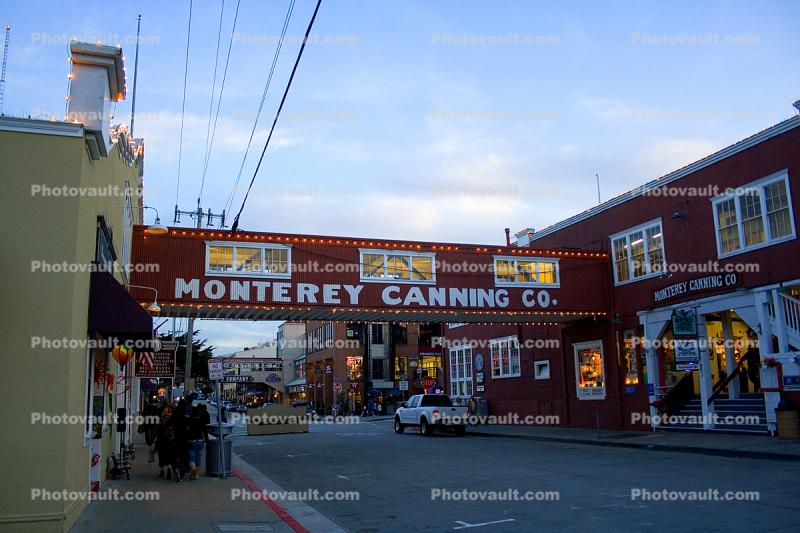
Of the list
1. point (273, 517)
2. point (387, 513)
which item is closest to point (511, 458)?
point (387, 513)

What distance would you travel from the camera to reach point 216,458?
49.7 feet

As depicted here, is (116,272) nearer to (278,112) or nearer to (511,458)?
(278,112)

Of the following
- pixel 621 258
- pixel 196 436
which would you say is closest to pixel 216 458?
pixel 196 436

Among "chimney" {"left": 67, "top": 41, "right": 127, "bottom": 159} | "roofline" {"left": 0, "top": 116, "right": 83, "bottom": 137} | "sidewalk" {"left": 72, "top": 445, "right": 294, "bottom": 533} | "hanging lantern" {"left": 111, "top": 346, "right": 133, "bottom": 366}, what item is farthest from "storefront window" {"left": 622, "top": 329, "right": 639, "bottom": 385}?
"roofline" {"left": 0, "top": 116, "right": 83, "bottom": 137}

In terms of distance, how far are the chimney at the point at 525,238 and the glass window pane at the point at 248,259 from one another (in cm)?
1501

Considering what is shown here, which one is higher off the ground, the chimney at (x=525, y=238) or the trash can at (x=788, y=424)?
the chimney at (x=525, y=238)

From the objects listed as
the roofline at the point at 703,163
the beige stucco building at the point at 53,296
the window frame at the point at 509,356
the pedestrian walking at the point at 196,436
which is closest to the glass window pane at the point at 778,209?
the roofline at the point at 703,163

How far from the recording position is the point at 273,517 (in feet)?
34.9

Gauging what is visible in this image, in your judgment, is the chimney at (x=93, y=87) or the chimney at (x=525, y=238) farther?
the chimney at (x=525, y=238)

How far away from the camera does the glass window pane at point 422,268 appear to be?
947 inches

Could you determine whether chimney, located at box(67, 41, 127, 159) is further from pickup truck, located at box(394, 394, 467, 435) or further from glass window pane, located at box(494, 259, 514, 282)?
pickup truck, located at box(394, 394, 467, 435)

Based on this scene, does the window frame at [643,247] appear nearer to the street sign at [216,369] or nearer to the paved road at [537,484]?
the paved road at [537,484]

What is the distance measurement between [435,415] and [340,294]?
870 centimetres

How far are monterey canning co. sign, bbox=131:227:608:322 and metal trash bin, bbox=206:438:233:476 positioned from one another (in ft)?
22.4
